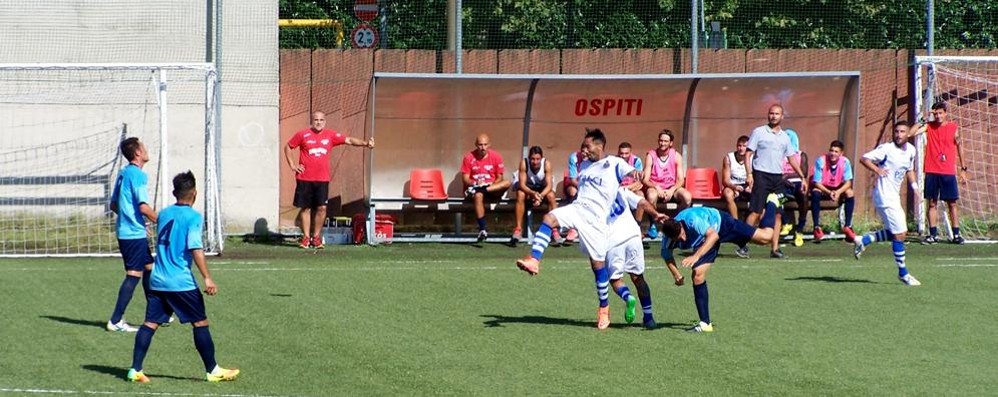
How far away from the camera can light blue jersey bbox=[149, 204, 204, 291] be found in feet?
30.0

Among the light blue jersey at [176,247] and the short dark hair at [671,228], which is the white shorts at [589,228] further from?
the light blue jersey at [176,247]

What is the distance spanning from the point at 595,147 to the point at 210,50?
30.1ft

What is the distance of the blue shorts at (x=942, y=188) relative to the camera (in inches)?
741

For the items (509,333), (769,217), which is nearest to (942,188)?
(769,217)

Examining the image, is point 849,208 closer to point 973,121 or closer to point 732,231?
point 973,121

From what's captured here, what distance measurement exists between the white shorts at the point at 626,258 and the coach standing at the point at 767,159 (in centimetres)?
604

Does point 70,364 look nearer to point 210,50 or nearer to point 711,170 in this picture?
point 210,50

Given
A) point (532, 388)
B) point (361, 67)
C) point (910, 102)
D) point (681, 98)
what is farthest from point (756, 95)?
point (532, 388)

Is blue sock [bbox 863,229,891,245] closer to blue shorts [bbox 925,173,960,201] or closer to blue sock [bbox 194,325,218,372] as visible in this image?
blue shorts [bbox 925,173,960,201]

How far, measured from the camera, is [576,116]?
66.3 feet

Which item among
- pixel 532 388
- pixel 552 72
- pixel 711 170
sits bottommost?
pixel 532 388

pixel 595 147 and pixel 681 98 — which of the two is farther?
pixel 681 98

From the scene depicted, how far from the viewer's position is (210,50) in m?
19.2

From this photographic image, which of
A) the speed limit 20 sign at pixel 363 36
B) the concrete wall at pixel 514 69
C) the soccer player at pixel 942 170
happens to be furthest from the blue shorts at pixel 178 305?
the speed limit 20 sign at pixel 363 36
